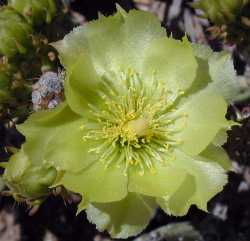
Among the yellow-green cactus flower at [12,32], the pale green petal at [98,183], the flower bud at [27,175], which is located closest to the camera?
the pale green petal at [98,183]

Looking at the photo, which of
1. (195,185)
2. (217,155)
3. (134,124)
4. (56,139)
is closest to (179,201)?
(195,185)

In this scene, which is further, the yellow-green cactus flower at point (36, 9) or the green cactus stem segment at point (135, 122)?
the yellow-green cactus flower at point (36, 9)

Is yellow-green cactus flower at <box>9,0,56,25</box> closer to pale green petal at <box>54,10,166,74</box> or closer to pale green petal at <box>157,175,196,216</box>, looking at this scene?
pale green petal at <box>54,10,166,74</box>

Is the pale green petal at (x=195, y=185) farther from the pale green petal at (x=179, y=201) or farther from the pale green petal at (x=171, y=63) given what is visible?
the pale green petal at (x=171, y=63)

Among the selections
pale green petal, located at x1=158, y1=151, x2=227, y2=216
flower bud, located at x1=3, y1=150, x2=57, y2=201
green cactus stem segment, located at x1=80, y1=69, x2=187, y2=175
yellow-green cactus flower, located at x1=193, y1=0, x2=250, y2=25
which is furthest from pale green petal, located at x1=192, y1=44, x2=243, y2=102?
flower bud, located at x1=3, y1=150, x2=57, y2=201

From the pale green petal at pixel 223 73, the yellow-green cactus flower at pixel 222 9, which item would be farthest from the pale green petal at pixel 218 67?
the yellow-green cactus flower at pixel 222 9

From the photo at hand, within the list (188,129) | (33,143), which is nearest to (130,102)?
(188,129)

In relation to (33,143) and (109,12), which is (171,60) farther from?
(109,12)

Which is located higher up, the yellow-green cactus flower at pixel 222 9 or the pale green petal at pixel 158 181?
the yellow-green cactus flower at pixel 222 9
